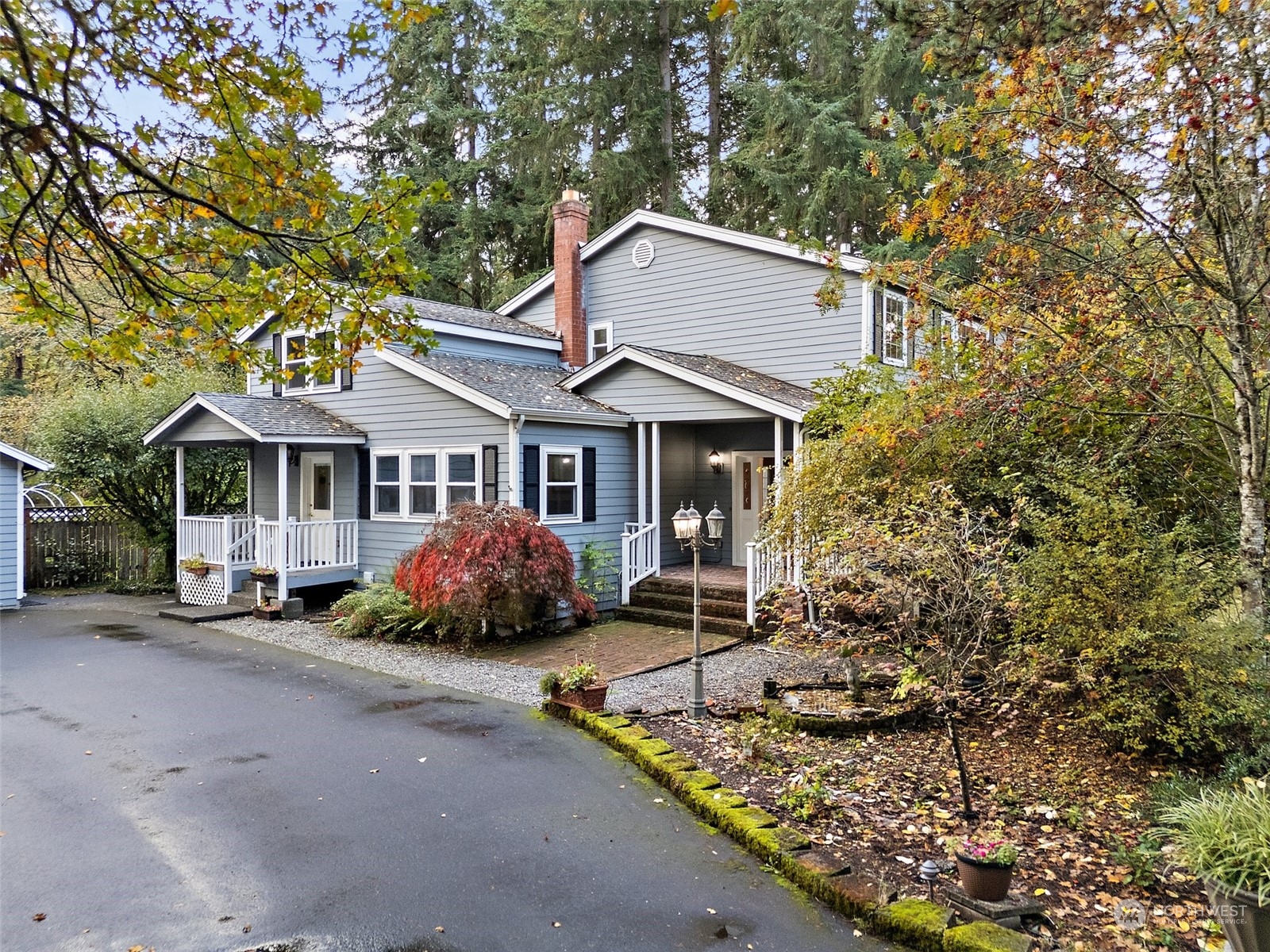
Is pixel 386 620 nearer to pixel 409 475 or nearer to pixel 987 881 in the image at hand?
pixel 409 475

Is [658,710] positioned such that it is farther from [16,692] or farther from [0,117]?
[16,692]

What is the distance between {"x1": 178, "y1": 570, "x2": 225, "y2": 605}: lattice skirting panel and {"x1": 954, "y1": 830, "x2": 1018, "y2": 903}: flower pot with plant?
1394 cm

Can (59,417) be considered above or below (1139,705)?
above

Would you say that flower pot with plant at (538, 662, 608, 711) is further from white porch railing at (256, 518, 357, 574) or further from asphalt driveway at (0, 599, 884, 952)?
white porch railing at (256, 518, 357, 574)

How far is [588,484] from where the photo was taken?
13617 mm

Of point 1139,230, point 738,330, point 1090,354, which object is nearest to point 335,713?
point 1090,354

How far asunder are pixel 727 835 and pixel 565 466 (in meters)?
8.78

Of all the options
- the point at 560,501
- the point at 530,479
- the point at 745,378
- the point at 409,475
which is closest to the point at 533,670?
the point at 530,479

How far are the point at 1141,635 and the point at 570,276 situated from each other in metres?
14.2

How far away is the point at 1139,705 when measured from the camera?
5.26 meters

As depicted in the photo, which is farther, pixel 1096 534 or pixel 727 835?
pixel 1096 534

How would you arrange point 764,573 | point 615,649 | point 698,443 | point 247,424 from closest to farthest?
point 615,649, point 764,573, point 247,424, point 698,443

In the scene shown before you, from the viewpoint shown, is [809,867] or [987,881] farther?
[809,867]

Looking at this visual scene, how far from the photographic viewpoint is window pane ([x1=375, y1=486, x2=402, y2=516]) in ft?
47.1
